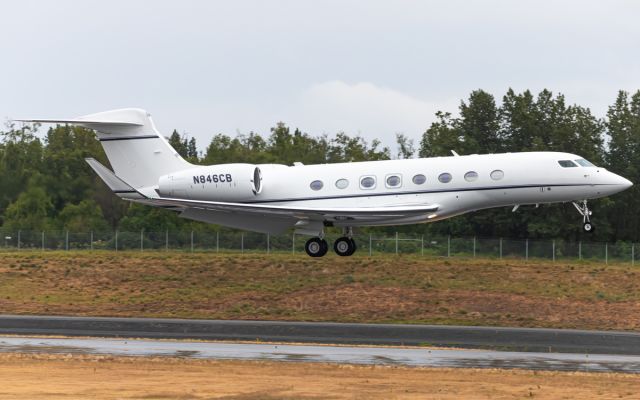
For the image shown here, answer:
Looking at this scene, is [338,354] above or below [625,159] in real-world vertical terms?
below

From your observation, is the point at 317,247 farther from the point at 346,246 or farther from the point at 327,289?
the point at 327,289

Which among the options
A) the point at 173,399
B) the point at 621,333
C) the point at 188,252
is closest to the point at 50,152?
the point at 188,252

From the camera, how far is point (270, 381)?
20.7 m

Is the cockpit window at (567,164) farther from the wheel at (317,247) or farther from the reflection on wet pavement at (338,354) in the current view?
the reflection on wet pavement at (338,354)

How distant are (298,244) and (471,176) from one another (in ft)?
55.6

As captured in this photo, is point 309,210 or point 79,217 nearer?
point 309,210

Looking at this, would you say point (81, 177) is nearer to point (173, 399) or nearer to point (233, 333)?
point (233, 333)

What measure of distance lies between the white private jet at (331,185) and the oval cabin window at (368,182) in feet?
0.11

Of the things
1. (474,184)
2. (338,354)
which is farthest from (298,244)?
(338,354)

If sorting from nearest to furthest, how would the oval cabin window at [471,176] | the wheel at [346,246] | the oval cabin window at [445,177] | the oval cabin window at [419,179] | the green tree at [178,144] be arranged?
the oval cabin window at [471,176] → the oval cabin window at [445,177] → the oval cabin window at [419,179] → the wheel at [346,246] → the green tree at [178,144]

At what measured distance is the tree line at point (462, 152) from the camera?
56781mm

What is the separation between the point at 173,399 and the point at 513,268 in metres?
25.0

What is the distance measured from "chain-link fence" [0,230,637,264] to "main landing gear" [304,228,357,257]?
1015 centimetres

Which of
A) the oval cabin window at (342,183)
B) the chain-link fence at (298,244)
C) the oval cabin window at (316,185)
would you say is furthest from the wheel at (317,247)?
the chain-link fence at (298,244)
